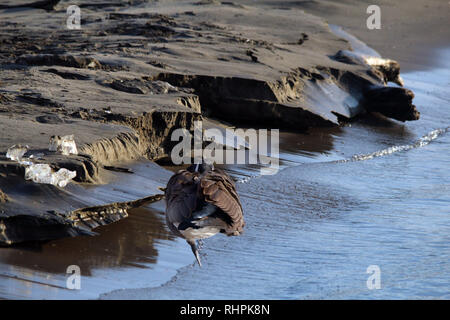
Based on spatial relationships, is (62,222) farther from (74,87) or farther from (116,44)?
(116,44)

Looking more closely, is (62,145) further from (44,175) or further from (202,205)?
(202,205)

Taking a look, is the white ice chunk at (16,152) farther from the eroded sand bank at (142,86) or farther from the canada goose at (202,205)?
the canada goose at (202,205)

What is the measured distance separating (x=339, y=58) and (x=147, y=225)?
21.0ft

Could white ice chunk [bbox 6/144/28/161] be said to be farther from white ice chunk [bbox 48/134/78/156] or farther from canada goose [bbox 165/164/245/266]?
canada goose [bbox 165/164/245/266]

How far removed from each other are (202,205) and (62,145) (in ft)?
5.69

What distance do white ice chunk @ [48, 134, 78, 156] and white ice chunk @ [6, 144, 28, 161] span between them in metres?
0.22

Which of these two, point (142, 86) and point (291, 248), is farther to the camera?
point (142, 86)

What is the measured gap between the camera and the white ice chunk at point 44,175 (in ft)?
17.2

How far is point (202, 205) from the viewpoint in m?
4.32

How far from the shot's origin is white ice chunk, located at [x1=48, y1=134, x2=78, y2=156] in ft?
18.5

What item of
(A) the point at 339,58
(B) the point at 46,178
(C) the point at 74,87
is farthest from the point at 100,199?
(A) the point at 339,58

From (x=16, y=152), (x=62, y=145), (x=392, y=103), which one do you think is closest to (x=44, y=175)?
(x=16, y=152)

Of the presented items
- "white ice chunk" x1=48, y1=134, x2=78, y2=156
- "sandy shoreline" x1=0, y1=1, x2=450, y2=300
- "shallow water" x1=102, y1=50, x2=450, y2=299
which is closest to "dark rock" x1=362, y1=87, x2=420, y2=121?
"sandy shoreline" x1=0, y1=1, x2=450, y2=300

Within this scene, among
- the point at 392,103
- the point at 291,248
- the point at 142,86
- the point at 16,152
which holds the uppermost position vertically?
the point at 142,86
